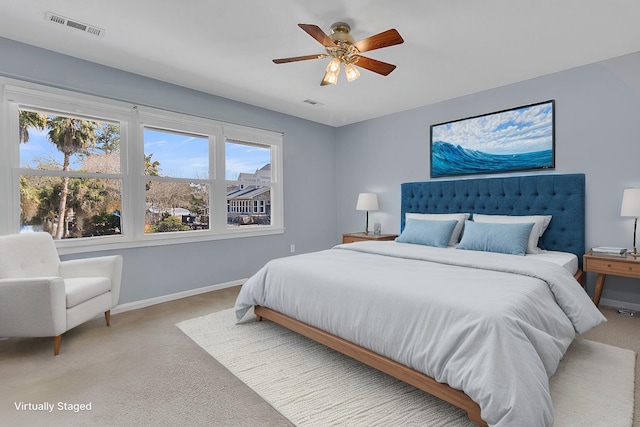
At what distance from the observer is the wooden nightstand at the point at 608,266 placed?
2723 mm

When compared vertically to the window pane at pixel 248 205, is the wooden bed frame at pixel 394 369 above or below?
below

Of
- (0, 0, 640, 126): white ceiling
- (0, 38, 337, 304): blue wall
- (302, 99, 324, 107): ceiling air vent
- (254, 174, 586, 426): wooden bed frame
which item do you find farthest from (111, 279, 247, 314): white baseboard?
(302, 99, 324, 107): ceiling air vent

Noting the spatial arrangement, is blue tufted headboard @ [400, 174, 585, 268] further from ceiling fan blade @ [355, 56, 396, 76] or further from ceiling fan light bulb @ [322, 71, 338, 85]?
ceiling fan light bulb @ [322, 71, 338, 85]

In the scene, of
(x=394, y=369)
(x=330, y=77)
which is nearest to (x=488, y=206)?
(x=330, y=77)

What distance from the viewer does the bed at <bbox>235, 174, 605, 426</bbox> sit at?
4.64ft

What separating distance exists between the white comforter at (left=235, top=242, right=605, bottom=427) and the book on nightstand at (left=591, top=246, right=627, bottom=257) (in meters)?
1.09

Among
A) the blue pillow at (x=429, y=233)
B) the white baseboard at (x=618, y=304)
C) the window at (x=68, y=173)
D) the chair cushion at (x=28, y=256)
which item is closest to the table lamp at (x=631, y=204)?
the white baseboard at (x=618, y=304)

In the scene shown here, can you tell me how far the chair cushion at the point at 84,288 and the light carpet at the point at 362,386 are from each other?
0.91 metres

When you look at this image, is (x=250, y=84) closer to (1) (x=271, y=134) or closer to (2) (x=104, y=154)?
(1) (x=271, y=134)

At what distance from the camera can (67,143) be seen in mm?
3105

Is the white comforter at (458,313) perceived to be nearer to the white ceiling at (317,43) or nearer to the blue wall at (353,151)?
the blue wall at (353,151)

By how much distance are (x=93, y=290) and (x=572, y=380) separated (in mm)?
3524

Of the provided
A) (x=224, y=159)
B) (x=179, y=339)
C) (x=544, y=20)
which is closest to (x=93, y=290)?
(x=179, y=339)

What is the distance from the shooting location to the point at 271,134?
4695 mm
